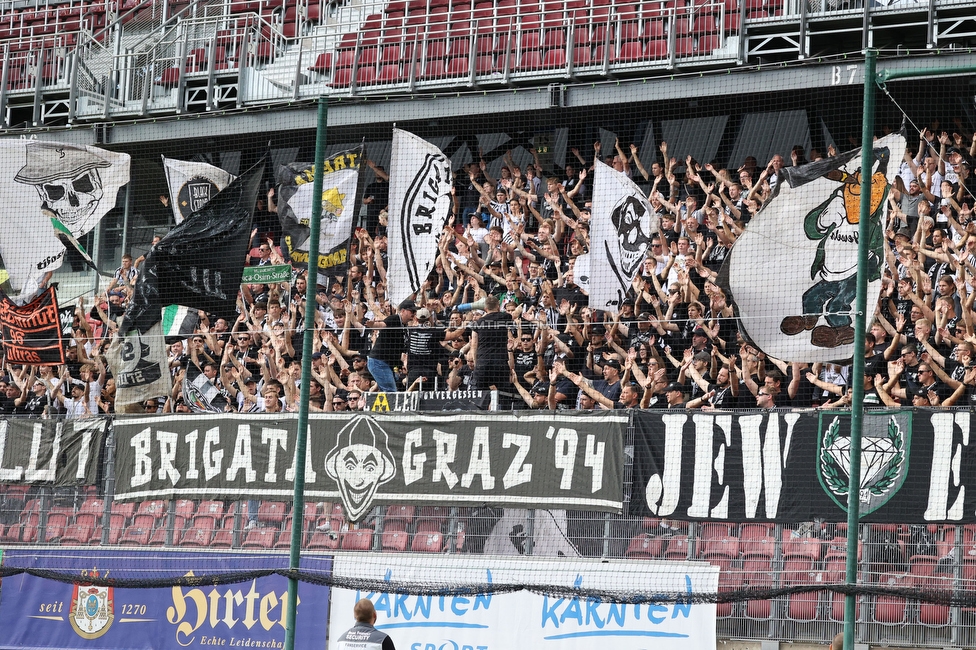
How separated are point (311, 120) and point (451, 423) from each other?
21.8 feet

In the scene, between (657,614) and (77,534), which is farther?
(77,534)

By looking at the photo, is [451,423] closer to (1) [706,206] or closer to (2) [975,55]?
(1) [706,206]

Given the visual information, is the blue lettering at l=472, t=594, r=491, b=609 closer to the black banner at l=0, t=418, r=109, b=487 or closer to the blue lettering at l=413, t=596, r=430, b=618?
the blue lettering at l=413, t=596, r=430, b=618

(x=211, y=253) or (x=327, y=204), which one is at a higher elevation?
(x=327, y=204)

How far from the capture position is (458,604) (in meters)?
10.4

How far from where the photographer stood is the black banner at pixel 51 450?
12.1 metres

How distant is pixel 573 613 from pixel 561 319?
3666 mm

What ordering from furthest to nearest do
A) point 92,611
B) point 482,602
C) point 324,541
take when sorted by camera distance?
point 92,611 < point 324,541 < point 482,602

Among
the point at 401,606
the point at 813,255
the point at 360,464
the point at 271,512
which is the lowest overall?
the point at 401,606

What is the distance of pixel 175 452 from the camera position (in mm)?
11508

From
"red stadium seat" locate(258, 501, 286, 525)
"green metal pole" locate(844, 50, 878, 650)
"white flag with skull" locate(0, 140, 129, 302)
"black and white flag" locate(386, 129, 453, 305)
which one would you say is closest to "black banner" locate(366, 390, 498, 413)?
"black and white flag" locate(386, 129, 453, 305)

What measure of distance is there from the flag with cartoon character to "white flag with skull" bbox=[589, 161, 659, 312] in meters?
2.47

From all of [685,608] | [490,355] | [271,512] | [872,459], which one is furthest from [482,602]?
[872,459]

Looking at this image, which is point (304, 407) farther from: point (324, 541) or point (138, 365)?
point (138, 365)
